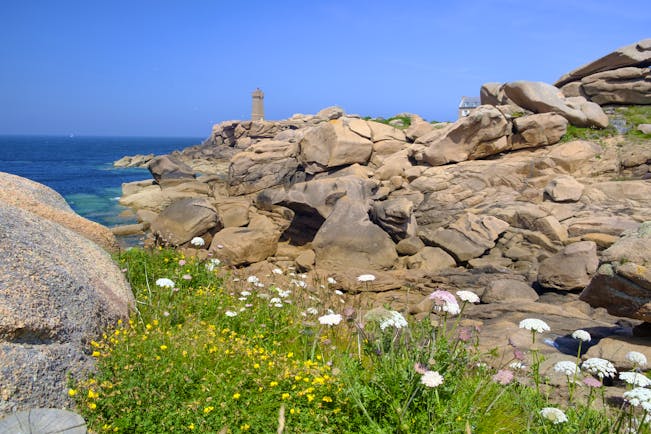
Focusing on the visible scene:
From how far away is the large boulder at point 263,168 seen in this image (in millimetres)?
24547

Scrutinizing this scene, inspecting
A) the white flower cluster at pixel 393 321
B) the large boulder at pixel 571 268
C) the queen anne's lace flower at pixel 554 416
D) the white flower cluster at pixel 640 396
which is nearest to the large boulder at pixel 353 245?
the large boulder at pixel 571 268

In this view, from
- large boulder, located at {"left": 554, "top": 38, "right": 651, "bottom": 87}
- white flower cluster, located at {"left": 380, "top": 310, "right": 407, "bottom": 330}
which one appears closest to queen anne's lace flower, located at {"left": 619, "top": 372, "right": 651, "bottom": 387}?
white flower cluster, located at {"left": 380, "top": 310, "right": 407, "bottom": 330}

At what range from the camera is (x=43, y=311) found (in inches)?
163

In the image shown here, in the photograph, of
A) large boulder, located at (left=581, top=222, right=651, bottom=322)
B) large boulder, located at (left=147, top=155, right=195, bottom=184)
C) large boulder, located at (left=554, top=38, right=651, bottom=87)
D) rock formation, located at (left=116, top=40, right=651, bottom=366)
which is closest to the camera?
large boulder, located at (left=581, top=222, right=651, bottom=322)

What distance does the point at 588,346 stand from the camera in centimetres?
732

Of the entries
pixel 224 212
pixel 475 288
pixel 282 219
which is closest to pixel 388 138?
pixel 282 219

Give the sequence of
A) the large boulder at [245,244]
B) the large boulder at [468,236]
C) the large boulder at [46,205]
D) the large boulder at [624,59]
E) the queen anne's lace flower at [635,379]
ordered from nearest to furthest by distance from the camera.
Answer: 1. the queen anne's lace flower at [635,379]
2. the large boulder at [46,205]
3. the large boulder at [468,236]
4. the large boulder at [245,244]
5. the large boulder at [624,59]

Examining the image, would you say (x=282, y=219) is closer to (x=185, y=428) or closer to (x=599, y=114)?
(x=599, y=114)

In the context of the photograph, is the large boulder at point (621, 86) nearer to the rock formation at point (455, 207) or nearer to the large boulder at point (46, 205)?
the rock formation at point (455, 207)

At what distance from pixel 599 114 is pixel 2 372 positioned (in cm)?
2408

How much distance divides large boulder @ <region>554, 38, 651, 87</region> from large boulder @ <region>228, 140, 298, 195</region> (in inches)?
601

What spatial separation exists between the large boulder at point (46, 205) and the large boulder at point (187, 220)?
9.09m

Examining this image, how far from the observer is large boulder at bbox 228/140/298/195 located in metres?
24.5

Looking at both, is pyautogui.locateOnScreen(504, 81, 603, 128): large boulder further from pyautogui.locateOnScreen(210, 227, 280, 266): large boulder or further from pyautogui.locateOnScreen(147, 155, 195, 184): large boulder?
pyautogui.locateOnScreen(147, 155, 195, 184): large boulder
